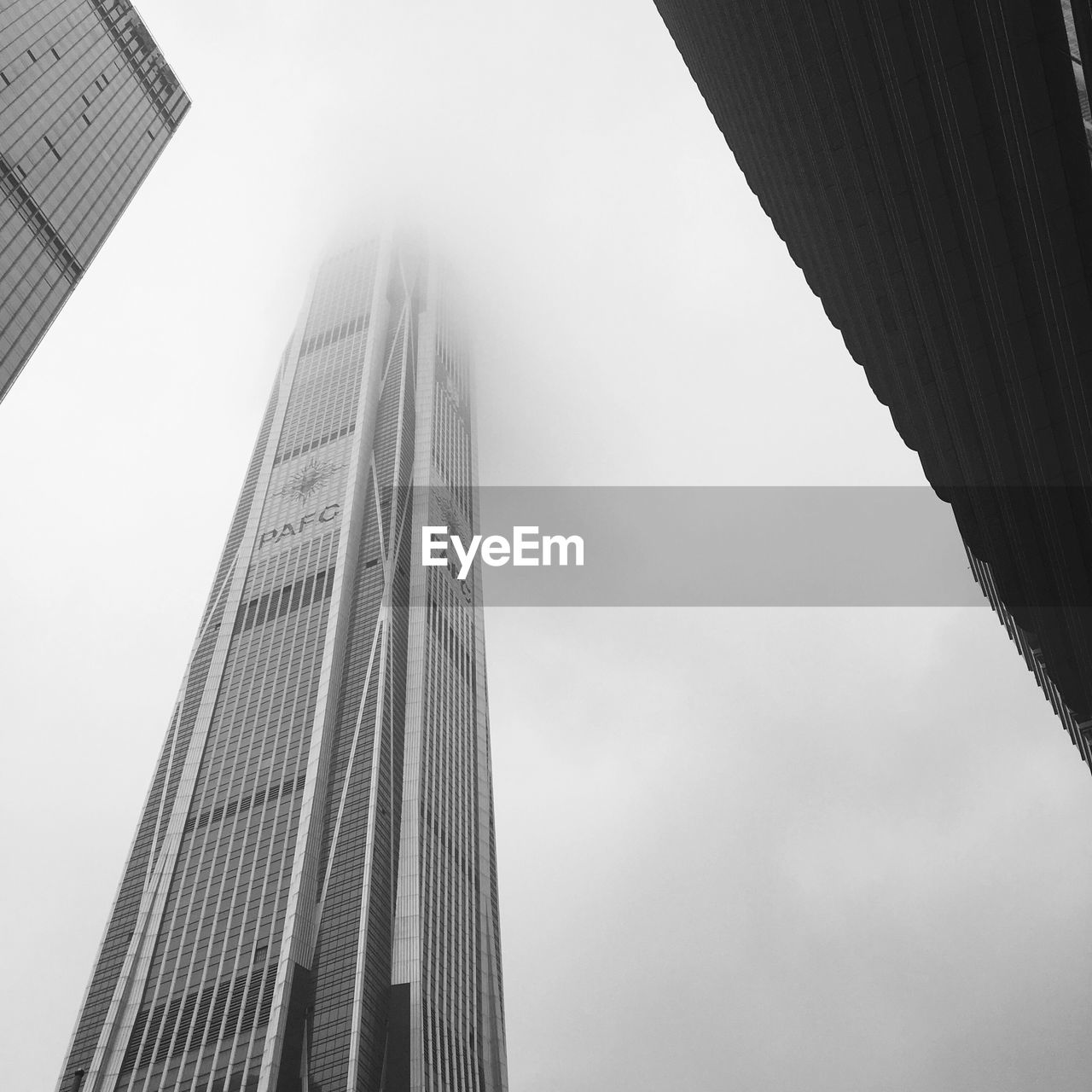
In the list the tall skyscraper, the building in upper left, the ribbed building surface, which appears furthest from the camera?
the tall skyscraper

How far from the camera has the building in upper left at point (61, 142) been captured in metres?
83.1

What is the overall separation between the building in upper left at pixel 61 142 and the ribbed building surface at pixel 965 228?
56.0 m

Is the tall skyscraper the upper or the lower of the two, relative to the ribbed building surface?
upper

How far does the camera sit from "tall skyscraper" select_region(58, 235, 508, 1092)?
122m

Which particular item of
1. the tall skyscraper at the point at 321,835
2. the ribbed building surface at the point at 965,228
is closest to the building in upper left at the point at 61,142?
the ribbed building surface at the point at 965,228

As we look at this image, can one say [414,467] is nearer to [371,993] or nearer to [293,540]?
[293,540]

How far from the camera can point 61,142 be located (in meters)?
91.1

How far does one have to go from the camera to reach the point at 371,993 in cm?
12462

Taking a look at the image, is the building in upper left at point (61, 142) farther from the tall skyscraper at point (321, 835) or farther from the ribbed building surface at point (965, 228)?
the tall skyscraper at point (321, 835)

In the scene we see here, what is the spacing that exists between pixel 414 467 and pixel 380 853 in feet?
271

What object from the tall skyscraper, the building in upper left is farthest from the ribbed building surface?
the tall skyscraper

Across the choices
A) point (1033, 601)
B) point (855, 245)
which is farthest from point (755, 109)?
point (1033, 601)

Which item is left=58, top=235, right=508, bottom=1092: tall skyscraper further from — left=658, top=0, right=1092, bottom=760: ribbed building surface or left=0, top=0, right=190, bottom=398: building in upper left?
left=658, top=0, right=1092, bottom=760: ribbed building surface

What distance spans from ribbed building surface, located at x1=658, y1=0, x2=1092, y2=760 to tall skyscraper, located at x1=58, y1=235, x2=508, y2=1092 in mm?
94790
